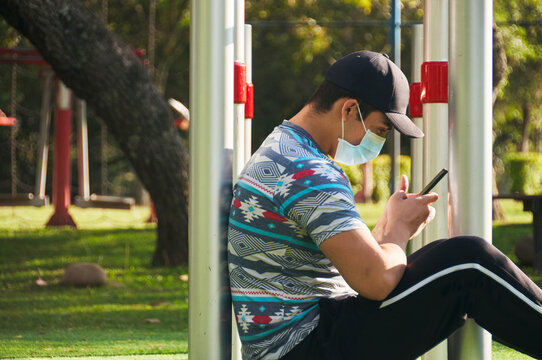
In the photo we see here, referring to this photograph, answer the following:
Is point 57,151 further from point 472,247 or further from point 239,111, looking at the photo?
point 472,247

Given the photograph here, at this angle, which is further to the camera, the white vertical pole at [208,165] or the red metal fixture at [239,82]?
the red metal fixture at [239,82]

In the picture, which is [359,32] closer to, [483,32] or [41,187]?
[41,187]

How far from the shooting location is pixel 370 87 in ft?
7.84

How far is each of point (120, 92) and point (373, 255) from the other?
6.16 m

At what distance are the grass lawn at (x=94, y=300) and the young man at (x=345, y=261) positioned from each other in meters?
1.94

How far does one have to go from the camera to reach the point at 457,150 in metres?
2.36

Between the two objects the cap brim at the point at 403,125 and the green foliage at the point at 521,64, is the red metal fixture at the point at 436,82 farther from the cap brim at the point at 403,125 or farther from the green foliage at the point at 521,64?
the green foliage at the point at 521,64

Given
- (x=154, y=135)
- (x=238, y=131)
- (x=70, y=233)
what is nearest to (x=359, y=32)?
(x=70, y=233)

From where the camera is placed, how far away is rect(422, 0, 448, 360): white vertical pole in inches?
118

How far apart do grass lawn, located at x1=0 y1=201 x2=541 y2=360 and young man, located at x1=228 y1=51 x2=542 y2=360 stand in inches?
76.2

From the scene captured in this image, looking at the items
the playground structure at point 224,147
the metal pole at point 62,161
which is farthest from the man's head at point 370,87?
the metal pole at point 62,161

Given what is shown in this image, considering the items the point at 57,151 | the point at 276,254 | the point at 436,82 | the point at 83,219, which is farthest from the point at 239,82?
the point at 83,219

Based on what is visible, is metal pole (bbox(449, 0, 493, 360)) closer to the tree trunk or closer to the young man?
the young man

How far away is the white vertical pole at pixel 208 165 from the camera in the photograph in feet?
7.63
